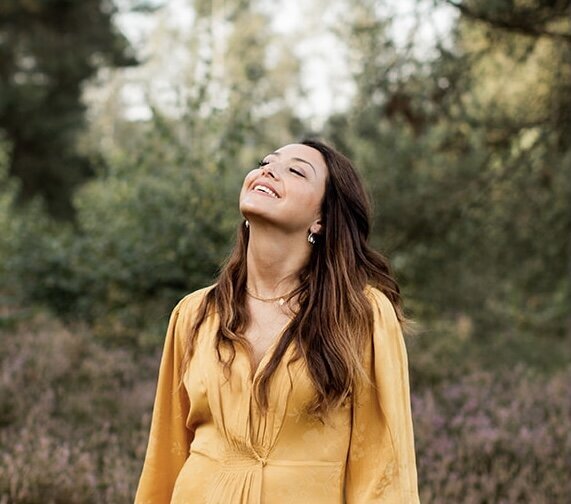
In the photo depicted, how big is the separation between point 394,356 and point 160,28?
1158 inches

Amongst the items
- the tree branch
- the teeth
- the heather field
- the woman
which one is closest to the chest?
the woman

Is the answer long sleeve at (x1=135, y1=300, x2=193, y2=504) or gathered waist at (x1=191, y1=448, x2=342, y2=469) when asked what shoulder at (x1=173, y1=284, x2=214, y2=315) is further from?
gathered waist at (x1=191, y1=448, x2=342, y2=469)

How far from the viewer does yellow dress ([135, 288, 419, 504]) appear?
7.29 ft

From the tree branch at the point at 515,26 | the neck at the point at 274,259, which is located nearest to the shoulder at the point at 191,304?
the neck at the point at 274,259

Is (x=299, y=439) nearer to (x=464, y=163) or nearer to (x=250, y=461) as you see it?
(x=250, y=461)

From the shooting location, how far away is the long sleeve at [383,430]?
2232 mm

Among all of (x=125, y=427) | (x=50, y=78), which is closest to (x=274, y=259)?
(x=125, y=427)

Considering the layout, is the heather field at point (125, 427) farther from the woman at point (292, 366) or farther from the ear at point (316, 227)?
the ear at point (316, 227)

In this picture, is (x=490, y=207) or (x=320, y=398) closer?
→ (x=320, y=398)

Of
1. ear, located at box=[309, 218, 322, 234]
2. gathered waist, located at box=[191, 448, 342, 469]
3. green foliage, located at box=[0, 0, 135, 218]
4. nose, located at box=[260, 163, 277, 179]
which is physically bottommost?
gathered waist, located at box=[191, 448, 342, 469]

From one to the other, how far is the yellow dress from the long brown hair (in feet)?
0.12

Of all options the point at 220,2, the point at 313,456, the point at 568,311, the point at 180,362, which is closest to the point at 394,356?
the point at 313,456

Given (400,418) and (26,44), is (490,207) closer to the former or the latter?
(400,418)

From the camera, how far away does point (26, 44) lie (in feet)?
66.2
